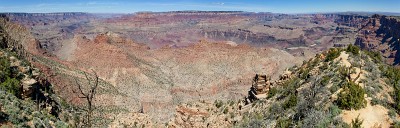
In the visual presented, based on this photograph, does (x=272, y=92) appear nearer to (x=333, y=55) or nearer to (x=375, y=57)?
(x=333, y=55)

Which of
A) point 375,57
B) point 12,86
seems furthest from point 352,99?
point 12,86

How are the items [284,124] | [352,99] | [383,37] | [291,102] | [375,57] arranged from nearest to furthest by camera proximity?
[352,99] → [284,124] → [291,102] → [375,57] → [383,37]

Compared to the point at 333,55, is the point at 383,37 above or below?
below

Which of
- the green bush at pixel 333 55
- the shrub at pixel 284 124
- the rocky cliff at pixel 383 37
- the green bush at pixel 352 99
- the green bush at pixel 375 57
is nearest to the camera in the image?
the green bush at pixel 352 99

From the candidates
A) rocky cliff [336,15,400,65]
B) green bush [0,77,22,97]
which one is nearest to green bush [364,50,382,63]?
green bush [0,77,22,97]

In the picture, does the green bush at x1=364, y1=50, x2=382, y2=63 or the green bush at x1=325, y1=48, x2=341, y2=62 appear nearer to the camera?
the green bush at x1=325, y1=48, x2=341, y2=62

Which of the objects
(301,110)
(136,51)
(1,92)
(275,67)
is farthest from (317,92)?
(136,51)

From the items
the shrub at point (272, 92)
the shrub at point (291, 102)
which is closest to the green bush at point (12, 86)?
the shrub at point (272, 92)

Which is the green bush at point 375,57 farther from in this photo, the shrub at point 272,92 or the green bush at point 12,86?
the green bush at point 12,86

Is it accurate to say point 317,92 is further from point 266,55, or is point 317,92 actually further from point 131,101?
point 266,55

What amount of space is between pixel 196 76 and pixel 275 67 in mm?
26167

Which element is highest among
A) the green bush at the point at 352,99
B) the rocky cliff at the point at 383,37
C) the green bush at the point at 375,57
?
the green bush at the point at 375,57

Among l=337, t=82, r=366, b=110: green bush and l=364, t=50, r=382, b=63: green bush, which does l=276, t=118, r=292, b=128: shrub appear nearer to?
l=337, t=82, r=366, b=110: green bush

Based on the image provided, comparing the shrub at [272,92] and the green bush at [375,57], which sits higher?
the green bush at [375,57]
